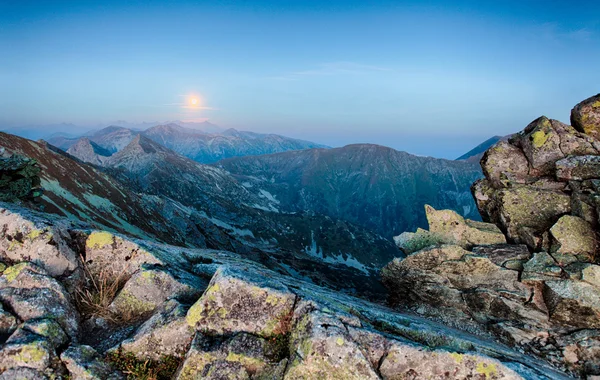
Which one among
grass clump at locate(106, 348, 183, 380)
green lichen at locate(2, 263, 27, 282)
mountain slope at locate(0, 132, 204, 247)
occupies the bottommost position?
mountain slope at locate(0, 132, 204, 247)

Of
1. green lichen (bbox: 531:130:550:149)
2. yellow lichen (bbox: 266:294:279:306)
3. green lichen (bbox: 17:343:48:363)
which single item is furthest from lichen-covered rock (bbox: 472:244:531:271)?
green lichen (bbox: 17:343:48:363)

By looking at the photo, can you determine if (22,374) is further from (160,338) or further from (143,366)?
(160,338)

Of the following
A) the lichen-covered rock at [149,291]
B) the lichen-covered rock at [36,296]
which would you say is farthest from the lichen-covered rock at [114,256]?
the lichen-covered rock at [36,296]

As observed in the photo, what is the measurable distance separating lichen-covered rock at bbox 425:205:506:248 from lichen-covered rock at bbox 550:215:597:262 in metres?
4.17

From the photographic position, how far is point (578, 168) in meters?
22.7

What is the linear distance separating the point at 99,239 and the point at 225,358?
806 cm

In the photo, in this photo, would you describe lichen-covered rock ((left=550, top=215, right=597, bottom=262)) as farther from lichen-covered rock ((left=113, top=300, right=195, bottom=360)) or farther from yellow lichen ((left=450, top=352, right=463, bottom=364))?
lichen-covered rock ((left=113, top=300, right=195, bottom=360))

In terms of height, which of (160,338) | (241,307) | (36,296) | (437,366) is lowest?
(437,366)

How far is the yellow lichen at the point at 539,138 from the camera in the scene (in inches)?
1008

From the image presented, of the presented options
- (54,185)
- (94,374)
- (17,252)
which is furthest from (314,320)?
(54,185)

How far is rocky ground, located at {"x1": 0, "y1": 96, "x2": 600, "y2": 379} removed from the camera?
8656 mm

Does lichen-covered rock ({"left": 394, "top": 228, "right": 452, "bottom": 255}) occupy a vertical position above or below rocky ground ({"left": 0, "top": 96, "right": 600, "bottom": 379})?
below

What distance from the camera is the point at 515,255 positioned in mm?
21250

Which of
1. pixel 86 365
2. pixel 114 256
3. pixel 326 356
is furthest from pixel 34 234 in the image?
pixel 326 356
